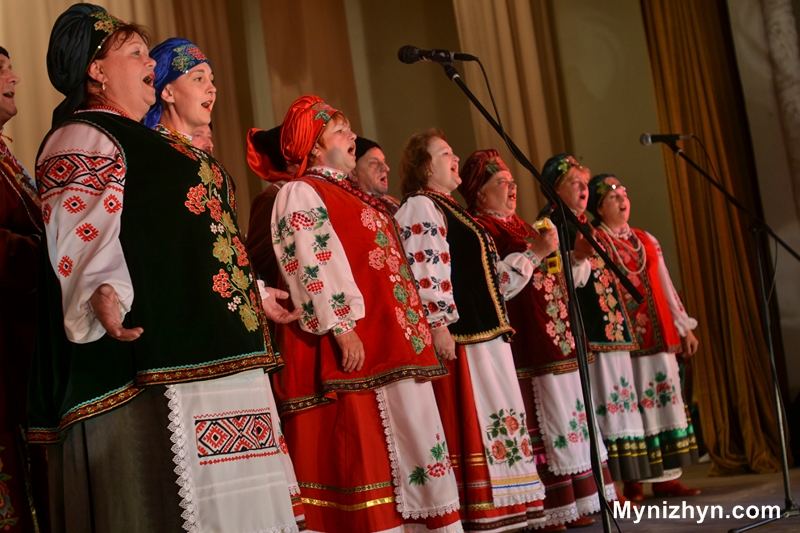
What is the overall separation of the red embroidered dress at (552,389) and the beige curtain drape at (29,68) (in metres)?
2.24

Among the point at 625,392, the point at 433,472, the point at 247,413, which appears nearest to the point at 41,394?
the point at 247,413

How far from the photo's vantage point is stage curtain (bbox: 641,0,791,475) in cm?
532

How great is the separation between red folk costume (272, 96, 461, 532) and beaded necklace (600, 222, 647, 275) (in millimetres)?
2039

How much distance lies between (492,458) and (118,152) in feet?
6.00

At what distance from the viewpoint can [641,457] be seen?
13.4ft

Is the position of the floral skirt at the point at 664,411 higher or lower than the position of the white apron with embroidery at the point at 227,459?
lower

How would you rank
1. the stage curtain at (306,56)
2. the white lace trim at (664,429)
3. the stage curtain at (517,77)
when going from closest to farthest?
the white lace trim at (664,429) < the stage curtain at (306,56) < the stage curtain at (517,77)

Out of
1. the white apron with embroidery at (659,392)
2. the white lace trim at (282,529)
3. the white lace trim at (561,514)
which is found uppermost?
the white lace trim at (282,529)

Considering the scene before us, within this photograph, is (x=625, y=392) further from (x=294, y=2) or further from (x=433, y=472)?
(x=294, y=2)

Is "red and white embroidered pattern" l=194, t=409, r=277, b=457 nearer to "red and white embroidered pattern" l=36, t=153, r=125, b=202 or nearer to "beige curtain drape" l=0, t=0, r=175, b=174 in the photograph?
"red and white embroidered pattern" l=36, t=153, r=125, b=202

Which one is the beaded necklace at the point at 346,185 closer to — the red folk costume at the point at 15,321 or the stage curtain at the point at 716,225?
the red folk costume at the point at 15,321

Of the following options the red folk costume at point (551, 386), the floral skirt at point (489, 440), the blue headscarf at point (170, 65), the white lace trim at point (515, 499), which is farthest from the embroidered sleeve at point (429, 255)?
the blue headscarf at point (170, 65)

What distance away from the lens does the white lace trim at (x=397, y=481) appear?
8.36ft

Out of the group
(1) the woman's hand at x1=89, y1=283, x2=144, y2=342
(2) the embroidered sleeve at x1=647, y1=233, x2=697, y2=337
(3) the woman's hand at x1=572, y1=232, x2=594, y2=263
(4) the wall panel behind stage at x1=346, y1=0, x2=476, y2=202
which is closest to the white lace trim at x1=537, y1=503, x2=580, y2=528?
(3) the woman's hand at x1=572, y1=232, x2=594, y2=263
